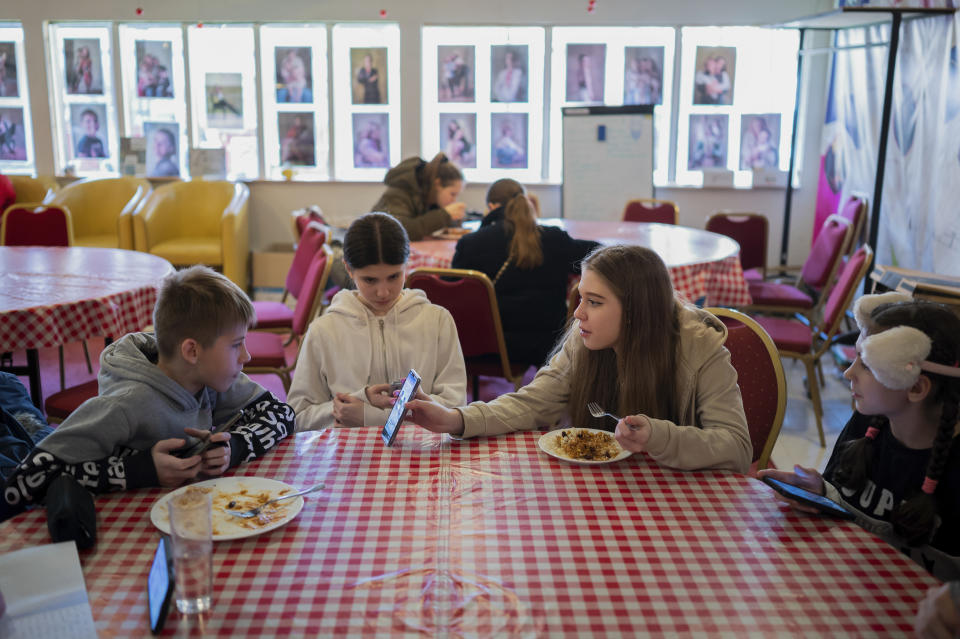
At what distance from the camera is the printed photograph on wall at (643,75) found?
708 cm

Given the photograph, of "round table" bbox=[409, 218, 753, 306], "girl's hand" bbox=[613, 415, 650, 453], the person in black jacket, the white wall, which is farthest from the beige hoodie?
the white wall

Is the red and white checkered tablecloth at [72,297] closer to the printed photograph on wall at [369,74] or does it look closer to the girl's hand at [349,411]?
the girl's hand at [349,411]

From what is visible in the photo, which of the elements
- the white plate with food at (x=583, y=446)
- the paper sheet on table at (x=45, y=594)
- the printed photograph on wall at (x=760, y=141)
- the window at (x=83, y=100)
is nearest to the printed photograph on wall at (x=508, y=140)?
the printed photograph on wall at (x=760, y=141)

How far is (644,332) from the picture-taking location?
1.82m

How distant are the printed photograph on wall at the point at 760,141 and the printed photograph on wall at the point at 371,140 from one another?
3221 millimetres

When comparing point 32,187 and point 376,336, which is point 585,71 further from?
point 376,336

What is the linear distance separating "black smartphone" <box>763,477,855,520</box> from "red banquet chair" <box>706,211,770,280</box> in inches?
173

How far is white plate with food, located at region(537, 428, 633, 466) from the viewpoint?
5.41ft

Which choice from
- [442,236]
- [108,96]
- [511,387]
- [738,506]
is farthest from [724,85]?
[738,506]

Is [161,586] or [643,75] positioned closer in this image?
[161,586]

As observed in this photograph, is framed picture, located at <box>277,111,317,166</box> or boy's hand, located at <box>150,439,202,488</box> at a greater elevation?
framed picture, located at <box>277,111,317,166</box>

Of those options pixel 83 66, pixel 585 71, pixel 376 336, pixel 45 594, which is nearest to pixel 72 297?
pixel 376 336

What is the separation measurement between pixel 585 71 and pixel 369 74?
6.33 feet

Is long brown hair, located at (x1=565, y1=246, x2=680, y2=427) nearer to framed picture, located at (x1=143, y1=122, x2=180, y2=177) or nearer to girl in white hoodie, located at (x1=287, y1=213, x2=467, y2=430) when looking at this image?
girl in white hoodie, located at (x1=287, y1=213, x2=467, y2=430)
